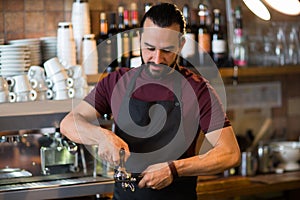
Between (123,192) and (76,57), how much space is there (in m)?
0.91

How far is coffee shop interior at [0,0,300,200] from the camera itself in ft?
10.0

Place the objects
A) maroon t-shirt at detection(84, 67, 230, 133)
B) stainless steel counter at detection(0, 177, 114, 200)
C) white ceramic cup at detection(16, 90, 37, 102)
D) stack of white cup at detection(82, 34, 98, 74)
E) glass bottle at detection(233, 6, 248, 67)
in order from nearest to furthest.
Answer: maroon t-shirt at detection(84, 67, 230, 133) < stainless steel counter at detection(0, 177, 114, 200) < white ceramic cup at detection(16, 90, 37, 102) < stack of white cup at detection(82, 34, 98, 74) < glass bottle at detection(233, 6, 248, 67)

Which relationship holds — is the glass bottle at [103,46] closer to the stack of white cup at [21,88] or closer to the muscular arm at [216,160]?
the stack of white cup at [21,88]

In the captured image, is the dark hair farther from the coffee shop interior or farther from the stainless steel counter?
the stainless steel counter

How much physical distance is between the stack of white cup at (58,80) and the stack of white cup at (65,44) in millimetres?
128

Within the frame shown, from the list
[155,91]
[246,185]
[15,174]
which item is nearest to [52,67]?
[15,174]

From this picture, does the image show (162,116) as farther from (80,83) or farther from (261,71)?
(261,71)

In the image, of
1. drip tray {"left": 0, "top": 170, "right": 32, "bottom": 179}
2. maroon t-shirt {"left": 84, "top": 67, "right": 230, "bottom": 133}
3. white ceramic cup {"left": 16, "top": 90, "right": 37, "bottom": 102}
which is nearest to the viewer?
maroon t-shirt {"left": 84, "top": 67, "right": 230, "bottom": 133}

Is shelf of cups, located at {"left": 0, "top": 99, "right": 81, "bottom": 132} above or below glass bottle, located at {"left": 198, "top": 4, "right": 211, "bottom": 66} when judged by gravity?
below

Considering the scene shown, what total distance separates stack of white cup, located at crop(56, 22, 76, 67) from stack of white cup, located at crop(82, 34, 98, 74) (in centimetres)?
7

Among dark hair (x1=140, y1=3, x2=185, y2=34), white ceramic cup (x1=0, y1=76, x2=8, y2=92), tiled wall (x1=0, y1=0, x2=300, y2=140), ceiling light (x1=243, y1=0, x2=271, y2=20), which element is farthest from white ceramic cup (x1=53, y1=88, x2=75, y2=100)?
ceiling light (x1=243, y1=0, x2=271, y2=20)

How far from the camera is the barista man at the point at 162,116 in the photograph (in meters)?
2.55

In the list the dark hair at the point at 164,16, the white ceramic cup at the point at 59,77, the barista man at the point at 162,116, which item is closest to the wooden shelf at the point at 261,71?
the white ceramic cup at the point at 59,77

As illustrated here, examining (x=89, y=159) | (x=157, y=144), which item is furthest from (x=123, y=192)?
(x=89, y=159)
